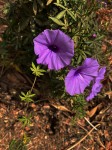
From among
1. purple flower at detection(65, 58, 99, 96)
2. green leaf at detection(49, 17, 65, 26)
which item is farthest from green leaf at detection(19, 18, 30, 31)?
purple flower at detection(65, 58, 99, 96)

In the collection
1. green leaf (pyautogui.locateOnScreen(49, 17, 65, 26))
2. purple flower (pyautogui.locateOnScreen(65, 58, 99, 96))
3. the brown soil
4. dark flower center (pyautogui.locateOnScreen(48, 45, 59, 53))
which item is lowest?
the brown soil

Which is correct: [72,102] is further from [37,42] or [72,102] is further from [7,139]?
[37,42]

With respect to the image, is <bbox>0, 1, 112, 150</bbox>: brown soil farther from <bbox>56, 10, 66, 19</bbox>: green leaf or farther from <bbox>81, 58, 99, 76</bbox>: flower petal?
<bbox>56, 10, 66, 19</bbox>: green leaf

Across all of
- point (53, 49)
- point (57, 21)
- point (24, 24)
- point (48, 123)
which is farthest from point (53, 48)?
point (48, 123)

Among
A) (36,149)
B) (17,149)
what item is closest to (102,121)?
(36,149)

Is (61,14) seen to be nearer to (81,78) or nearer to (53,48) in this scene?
(53,48)

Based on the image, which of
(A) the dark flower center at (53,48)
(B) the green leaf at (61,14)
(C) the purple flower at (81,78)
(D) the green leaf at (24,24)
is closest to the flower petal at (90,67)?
(C) the purple flower at (81,78)

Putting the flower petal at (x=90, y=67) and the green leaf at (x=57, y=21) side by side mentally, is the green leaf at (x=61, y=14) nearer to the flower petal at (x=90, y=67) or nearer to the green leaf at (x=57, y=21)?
the green leaf at (x=57, y=21)
